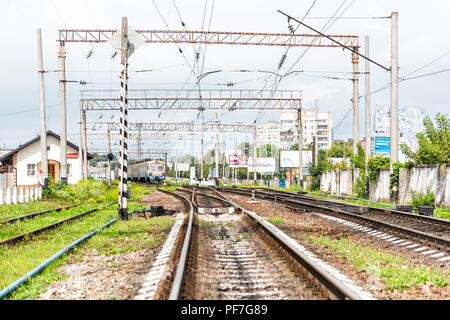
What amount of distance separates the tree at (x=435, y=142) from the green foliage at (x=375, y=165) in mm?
5399

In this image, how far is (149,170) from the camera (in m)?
80.6

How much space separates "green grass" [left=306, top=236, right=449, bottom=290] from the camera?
6.69m

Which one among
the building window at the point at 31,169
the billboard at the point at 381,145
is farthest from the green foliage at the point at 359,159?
the building window at the point at 31,169

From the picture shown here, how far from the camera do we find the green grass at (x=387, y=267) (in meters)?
6.69

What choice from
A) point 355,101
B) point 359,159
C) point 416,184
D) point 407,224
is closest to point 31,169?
point 359,159

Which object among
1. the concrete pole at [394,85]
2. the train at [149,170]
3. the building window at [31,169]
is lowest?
the train at [149,170]

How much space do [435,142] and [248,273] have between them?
64.8ft

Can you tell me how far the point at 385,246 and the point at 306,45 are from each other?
2075 centimetres

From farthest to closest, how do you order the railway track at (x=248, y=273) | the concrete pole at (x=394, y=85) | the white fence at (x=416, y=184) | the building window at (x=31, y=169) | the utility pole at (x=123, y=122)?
the building window at (x=31, y=169) → the concrete pole at (x=394, y=85) → the white fence at (x=416, y=184) → the utility pole at (x=123, y=122) → the railway track at (x=248, y=273)

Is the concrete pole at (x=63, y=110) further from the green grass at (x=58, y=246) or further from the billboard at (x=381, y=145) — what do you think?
the billboard at (x=381, y=145)

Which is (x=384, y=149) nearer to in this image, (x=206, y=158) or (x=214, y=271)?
(x=214, y=271)

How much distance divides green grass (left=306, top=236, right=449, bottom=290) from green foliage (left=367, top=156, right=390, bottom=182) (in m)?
20.8

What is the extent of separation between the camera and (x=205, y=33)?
28719 millimetres
